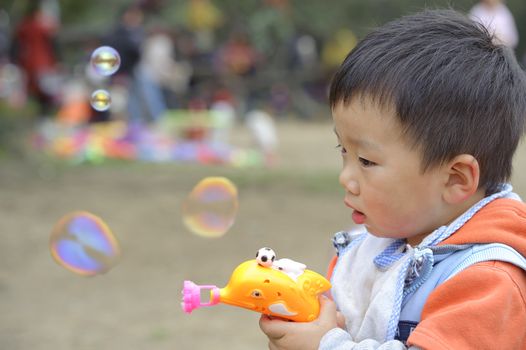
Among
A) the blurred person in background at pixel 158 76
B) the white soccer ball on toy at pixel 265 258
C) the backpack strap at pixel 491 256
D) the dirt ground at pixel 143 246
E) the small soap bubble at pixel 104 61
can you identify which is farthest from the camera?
the blurred person in background at pixel 158 76

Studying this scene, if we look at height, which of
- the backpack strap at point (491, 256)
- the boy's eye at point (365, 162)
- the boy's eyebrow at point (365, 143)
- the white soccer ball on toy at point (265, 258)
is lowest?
the backpack strap at point (491, 256)

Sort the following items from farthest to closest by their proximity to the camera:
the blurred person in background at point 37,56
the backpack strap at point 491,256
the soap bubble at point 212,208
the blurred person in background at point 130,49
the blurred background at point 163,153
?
the blurred person in background at point 37,56
the blurred person in background at point 130,49
the blurred background at point 163,153
the soap bubble at point 212,208
the backpack strap at point 491,256

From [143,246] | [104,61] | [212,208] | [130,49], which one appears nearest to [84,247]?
[212,208]

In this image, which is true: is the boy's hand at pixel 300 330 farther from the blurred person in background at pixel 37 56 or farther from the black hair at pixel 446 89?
the blurred person in background at pixel 37 56

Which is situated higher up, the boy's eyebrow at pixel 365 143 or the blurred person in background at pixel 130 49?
the blurred person in background at pixel 130 49

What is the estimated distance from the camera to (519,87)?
1599mm

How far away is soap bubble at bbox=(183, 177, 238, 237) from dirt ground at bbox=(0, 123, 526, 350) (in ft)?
5.01

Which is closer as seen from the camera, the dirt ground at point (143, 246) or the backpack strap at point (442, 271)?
the backpack strap at point (442, 271)

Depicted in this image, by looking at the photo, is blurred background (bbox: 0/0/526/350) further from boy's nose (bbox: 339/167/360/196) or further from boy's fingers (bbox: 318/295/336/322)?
boy's fingers (bbox: 318/295/336/322)

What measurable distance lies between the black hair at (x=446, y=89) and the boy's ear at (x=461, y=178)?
0.02 metres

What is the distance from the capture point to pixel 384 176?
5.09 ft

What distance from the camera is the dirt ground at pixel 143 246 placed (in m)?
4.19

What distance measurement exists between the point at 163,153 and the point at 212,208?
6765mm

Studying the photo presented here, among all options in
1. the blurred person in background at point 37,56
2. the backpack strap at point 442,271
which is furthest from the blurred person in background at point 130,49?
the backpack strap at point 442,271
